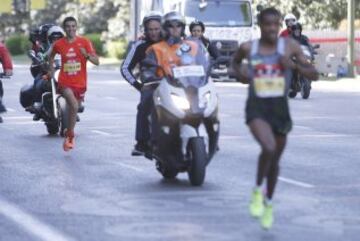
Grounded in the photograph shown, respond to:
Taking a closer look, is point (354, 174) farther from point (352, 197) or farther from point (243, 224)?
point (243, 224)

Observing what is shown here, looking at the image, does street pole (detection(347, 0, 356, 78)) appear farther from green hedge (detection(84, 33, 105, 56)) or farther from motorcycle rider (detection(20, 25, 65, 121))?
green hedge (detection(84, 33, 105, 56))

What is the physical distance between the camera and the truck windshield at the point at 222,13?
1566 inches

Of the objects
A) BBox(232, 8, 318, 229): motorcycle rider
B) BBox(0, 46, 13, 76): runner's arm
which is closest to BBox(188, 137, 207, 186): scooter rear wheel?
BBox(232, 8, 318, 229): motorcycle rider

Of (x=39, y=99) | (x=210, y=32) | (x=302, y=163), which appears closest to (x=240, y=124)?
(x=39, y=99)

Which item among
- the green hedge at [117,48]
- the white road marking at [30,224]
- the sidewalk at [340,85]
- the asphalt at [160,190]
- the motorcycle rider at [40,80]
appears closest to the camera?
the white road marking at [30,224]

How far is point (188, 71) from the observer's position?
12609 millimetres

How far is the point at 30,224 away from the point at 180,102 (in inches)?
108

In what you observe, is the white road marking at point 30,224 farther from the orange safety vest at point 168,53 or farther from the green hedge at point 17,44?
the green hedge at point 17,44

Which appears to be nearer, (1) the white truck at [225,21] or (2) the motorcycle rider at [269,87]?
(2) the motorcycle rider at [269,87]

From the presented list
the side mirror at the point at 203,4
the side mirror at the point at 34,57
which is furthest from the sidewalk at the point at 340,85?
the side mirror at the point at 34,57

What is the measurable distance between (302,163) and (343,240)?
5962 mm

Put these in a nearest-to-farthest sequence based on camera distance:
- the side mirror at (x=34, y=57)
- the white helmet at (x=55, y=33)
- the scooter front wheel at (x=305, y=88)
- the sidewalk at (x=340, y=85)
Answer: the white helmet at (x=55, y=33), the side mirror at (x=34, y=57), the scooter front wheel at (x=305, y=88), the sidewalk at (x=340, y=85)

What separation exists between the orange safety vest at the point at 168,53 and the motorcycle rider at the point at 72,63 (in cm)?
421

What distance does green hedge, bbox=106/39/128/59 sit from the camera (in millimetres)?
81431
